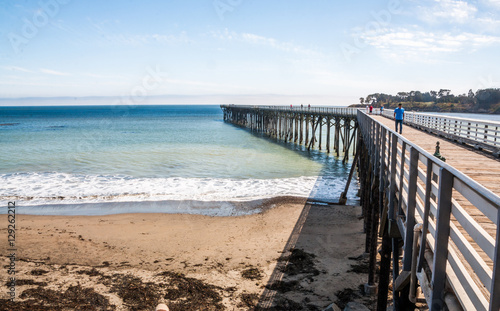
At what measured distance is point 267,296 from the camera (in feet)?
26.1

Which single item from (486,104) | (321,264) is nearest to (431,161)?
(321,264)

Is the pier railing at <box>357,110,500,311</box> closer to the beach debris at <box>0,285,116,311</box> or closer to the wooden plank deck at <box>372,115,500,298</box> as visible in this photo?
the wooden plank deck at <box>372,115,500,298</box>

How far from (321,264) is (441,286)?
720cm

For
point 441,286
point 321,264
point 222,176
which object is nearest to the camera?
point 441,286

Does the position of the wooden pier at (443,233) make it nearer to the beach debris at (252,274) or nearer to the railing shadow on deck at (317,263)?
the railing shadow on deck at (317,263)

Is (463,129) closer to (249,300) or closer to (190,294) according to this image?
(249,300)

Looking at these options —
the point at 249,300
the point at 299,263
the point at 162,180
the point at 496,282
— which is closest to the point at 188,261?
the point at 249,300

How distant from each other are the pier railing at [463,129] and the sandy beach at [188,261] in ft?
14.2

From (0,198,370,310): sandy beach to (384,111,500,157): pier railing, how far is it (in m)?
4.33

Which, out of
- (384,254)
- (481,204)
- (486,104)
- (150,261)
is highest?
(486,104)

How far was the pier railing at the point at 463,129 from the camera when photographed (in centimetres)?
960

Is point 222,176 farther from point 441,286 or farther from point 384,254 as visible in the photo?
point 441,286

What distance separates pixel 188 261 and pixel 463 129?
9.78 meters

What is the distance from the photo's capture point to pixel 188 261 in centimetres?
977
